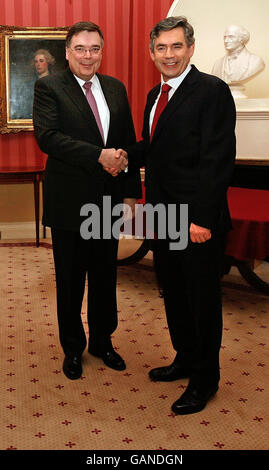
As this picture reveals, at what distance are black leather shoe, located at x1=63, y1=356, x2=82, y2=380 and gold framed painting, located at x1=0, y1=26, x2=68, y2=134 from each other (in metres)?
3.85

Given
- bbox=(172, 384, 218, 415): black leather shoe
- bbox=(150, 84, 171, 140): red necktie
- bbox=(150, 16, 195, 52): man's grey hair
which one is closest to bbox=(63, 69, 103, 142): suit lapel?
bbox=(150, 84, 171, 140): red necktie

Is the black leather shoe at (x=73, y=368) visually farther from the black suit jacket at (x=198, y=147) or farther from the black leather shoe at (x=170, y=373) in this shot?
the black suit jacket at (x=198, y=147)

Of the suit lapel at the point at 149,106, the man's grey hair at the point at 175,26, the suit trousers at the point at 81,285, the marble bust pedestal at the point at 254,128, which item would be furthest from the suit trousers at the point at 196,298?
the marble bust pedestal at the point at 254,128

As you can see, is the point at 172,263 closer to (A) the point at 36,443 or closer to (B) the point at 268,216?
(A) the point at 36,443

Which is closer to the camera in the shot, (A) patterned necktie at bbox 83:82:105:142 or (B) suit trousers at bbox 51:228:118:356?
(A) patterned necktie at bbox 83:82:105:142

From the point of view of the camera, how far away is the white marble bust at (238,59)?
16.9ft

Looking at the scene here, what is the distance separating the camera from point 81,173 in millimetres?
2707

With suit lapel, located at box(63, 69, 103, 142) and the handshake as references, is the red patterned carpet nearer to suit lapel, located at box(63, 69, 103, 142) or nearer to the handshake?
the handshake

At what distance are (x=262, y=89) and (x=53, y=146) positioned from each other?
3.72m

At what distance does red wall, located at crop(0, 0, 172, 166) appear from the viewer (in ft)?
19.9

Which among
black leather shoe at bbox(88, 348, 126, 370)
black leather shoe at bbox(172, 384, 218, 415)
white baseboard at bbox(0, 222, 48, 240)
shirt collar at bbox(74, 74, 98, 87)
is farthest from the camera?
white baseboard at bbox(0, 222, 48, 240)

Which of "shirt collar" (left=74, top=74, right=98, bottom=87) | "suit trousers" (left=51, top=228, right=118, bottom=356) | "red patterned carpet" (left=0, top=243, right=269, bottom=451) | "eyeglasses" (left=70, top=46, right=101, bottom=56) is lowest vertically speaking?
"red patterned carpet" (left=0, top=243, right=269, bottom=451)

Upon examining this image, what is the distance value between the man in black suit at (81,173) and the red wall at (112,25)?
11.8ft

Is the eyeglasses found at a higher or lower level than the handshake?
higher
